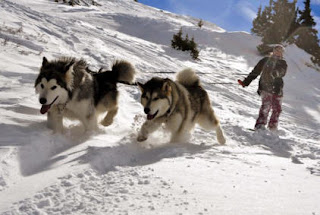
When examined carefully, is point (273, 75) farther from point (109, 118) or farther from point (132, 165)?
point (132, 165)

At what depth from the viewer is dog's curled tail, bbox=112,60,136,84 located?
17.3ft

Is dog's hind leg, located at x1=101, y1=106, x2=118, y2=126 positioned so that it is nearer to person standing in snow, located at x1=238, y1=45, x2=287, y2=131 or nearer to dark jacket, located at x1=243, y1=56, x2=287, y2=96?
person standing in snow, located at x1=238, y1=45, x2=287, y2=131

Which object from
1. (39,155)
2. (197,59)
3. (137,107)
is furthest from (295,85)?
(39,155)


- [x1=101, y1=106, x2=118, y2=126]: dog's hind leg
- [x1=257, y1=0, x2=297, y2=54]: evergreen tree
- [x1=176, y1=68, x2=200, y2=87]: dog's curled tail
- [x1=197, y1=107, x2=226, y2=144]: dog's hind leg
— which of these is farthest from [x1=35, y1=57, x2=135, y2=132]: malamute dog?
[x1=257, y1=0, x2=297, y2=54]: evergreen tree

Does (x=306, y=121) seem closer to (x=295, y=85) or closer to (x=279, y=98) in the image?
(x=279, y=98)

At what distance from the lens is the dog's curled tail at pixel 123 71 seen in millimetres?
5270

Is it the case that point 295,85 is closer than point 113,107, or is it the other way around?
point 113,107

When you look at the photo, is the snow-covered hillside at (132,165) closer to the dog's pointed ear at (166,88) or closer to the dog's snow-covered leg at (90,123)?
the dog's snow-covered leg at (90,123)

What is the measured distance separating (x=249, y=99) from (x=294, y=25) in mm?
17294

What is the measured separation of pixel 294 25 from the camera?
24.3 m

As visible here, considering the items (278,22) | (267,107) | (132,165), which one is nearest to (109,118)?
(132,165)

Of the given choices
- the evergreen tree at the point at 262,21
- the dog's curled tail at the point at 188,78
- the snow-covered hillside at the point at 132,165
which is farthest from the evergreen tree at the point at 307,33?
the dog's curled tail at the point at 188,78

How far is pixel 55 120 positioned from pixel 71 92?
422mm

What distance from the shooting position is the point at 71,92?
13.2 feet
